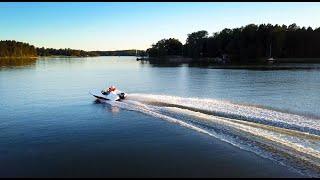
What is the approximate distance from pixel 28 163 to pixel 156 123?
10.6 m

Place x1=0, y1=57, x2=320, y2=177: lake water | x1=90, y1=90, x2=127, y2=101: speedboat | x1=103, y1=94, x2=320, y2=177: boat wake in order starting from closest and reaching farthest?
x1=0, y1=57, x2=320, y2=177: lake water
x1=103, y1=94, x2=320, y2=177: boat wake
x1=90, y1=90, x2=127, y2=101: speedboat

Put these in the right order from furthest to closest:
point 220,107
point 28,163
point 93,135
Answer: point 220,107, point 93,135, point 28,163

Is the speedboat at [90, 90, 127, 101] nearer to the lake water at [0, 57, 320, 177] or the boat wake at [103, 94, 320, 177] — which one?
the lake water at [0, 57, 320, 177]

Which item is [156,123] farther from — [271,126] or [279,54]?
[279,54]

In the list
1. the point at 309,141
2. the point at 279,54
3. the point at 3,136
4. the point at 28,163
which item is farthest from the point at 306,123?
the point at 279,54

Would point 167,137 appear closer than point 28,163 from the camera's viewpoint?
No

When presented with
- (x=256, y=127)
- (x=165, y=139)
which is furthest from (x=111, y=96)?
(x=256, y=127)

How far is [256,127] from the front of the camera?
22.8 metres

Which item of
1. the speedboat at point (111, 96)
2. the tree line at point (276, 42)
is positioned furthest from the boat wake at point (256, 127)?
the tree line at point (276, 42)

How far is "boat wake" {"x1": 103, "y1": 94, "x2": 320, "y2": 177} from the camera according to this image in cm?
1761

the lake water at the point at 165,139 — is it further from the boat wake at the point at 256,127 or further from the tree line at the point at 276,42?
the tree line at the point at 276,42

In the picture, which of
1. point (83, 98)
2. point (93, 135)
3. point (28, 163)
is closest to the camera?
point (28, 163)

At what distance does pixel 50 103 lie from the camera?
127 ft

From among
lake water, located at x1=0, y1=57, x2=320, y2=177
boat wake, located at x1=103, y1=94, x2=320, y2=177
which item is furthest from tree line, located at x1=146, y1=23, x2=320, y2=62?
boat wake, located at x1=103, y1=94, x2=320, y2=177
